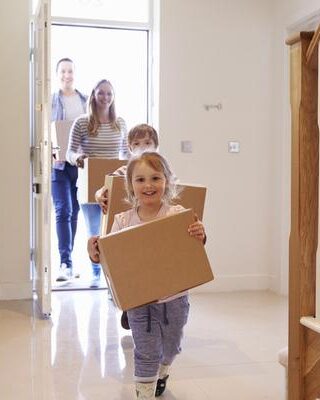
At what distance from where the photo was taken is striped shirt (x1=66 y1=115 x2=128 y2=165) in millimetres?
3621

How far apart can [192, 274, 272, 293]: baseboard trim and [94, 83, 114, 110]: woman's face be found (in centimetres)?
150

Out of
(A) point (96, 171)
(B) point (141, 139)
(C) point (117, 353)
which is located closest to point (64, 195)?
(A) point (96, 171)

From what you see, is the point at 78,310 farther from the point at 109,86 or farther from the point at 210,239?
the point at 109,86

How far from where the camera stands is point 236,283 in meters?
4.14

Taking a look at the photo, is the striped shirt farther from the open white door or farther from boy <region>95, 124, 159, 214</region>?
boy <region>95, 124, 159, 214</region>

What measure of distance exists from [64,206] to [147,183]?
2.32 metres

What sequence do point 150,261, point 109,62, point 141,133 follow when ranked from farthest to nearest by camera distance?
point 109,62 → point 141,133 → point 150,261

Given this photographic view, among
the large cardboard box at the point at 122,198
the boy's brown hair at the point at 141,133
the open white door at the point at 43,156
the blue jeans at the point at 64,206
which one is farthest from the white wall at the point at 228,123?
the large cardboard box at the point at 122,198

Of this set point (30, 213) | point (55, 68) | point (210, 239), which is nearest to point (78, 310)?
point (30, 213)

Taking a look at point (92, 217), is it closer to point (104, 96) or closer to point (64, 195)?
point (64, 195)

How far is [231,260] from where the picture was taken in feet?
13.6

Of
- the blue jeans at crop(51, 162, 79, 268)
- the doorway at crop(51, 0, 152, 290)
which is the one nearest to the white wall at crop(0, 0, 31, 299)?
the blue jeans at crop(51, 162, 79, 268)

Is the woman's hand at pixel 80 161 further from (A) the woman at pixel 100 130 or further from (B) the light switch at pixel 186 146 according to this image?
(B) the light switch at pixel 186 146

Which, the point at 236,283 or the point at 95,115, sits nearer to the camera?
the point at 95,115
